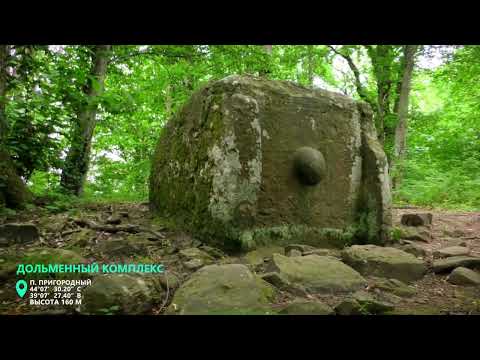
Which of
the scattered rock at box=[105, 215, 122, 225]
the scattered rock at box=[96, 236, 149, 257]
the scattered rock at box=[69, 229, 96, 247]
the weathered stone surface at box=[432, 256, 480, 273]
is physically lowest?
the weathered stone surface at box=[432, 256, 480, 273]

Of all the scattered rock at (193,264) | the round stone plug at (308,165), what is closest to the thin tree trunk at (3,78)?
the scattered rock at (193,264)

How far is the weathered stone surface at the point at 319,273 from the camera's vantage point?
2420 millimetres

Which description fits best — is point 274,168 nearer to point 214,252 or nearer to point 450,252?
point 214,252

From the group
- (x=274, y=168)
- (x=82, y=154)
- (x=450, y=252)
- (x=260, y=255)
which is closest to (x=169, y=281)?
(x=260, y=255)

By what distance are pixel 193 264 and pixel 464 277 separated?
2.30 metres

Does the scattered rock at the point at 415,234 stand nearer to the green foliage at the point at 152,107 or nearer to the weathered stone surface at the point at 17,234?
the green foliage at the point at 152,107

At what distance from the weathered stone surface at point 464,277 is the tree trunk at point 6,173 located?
4.85 meters

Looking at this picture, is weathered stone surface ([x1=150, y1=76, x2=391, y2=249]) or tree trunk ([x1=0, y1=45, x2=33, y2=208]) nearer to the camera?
weathered stone surface ([x1=150, y1=76, x2=391, y2=249])

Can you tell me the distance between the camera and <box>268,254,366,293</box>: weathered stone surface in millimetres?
2420

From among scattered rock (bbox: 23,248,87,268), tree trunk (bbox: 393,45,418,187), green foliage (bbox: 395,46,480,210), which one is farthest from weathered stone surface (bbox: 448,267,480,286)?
tree trunk (bbox: 393,45,418,187)

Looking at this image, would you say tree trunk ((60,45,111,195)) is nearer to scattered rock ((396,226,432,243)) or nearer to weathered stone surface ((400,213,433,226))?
scattered rock ((396,226,432,243))

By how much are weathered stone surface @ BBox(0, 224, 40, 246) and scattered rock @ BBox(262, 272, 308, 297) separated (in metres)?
2.37

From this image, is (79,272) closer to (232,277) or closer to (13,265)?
(13,265)

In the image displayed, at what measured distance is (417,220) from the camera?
183 inches
